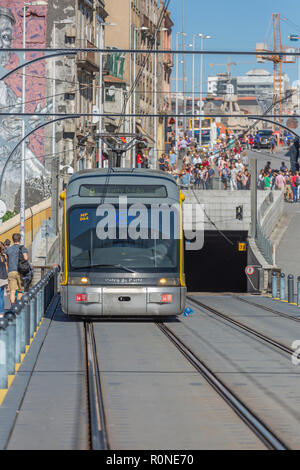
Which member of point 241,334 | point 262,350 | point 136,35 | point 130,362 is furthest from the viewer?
point 136,35

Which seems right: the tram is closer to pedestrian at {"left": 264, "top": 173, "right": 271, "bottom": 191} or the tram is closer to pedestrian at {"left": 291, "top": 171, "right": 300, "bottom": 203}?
pedestrian at {"left": 264, "top": 173, "right": 271, "bottom": 191}

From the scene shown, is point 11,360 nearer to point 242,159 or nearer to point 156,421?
point 156,421

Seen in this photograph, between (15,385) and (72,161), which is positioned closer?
(15,385)

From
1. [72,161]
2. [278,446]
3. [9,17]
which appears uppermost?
[9,17]

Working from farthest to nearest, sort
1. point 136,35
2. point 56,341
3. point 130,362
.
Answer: point 136,35
point 56,341
point 130,362

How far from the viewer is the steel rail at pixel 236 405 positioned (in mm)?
9391

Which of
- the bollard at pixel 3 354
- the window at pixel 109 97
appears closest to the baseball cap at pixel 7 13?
the window at pixel 109 97

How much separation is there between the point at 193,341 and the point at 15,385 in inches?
243

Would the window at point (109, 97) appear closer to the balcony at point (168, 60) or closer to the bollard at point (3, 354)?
the balcony at point (168, 60)

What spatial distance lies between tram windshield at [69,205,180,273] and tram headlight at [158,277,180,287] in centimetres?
18

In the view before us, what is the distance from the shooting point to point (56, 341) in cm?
1852

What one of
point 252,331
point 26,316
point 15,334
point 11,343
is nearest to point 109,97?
point 252,331
